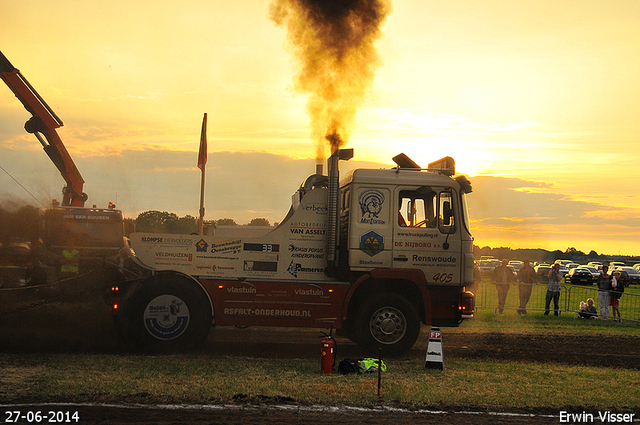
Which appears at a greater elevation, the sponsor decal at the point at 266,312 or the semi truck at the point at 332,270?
the semi truck at the point at 332,270

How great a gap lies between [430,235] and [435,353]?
2.27 metres

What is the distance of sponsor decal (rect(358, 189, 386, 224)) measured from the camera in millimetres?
11383

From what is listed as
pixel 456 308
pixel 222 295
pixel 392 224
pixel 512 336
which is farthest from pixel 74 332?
pixel 512 336

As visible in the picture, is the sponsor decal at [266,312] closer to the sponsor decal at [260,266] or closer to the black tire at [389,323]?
the sponsor decal at [260,266]

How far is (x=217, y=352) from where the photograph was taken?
1155 cm

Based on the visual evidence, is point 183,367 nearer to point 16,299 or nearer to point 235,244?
point 235,244

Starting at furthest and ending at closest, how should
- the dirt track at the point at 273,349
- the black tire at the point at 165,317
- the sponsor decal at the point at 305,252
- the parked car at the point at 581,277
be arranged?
the parked car at the point at 581,277, the sponsor decal at the point at 305,252, the black tire at the point at 165,317, the dirt track at the point at 273,349

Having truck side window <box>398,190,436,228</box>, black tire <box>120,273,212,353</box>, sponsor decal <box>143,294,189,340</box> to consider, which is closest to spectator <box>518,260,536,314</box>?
truck side window <box>398,190,436,228</box>

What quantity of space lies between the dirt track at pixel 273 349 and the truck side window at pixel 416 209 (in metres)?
2.59

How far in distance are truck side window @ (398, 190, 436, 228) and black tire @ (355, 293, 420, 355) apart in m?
1.43

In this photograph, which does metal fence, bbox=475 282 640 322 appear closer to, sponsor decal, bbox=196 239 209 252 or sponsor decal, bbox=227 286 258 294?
sponsor decal, bbox=227 286 258 294

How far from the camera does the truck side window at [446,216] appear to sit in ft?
37.9

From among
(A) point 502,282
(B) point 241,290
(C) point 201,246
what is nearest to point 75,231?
(C) point 201,246

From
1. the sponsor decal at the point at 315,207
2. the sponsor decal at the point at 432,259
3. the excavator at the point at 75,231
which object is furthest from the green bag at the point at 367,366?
the excavator at the point at 75,231
